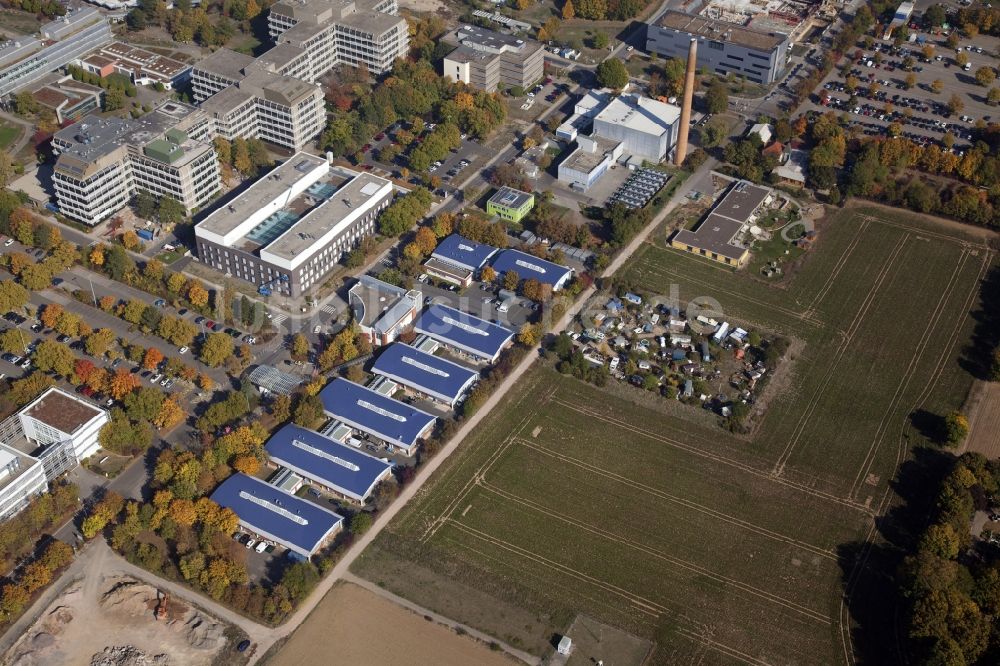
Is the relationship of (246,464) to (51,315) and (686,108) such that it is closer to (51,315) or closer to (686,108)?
(51,315)

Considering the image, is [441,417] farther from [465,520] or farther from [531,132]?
[531,132]

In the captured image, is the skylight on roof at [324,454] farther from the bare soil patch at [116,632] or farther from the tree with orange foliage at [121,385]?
the tree with orange foliage at [121,385]

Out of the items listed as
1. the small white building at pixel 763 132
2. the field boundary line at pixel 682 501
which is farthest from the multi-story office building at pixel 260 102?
the field boundary line at pixel 682 501

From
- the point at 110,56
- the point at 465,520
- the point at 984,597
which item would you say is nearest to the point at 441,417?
the point at 465,520

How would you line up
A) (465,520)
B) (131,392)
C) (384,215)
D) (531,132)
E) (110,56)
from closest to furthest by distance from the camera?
(465,520) < (131,392) < (384,215) < (531,132) < (110,56)

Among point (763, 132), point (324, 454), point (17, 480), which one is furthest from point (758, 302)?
point (17, 480)

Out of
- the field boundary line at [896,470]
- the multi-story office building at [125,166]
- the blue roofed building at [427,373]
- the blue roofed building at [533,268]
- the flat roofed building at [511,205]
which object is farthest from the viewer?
the flat roofed building at [511,205]
